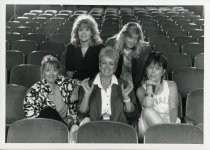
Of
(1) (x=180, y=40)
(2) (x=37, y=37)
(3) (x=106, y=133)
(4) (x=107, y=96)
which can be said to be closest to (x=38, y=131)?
(3) (x=106, y=133)

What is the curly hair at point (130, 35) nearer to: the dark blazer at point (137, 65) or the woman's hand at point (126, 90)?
the dark blazer at point (137, 65)

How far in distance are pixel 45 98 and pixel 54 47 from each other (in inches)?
38.4

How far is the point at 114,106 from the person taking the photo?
279 centimetres

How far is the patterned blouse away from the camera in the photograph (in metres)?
2.82

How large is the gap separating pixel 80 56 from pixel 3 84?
71 cm

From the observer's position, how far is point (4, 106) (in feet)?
9.02

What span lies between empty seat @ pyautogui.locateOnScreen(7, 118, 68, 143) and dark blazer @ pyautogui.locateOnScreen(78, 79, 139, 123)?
25cm

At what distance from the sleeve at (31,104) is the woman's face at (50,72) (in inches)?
4.9

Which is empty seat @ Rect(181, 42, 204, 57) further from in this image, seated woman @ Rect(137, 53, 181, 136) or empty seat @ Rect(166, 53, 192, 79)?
seated woman @ Rect(137, 53, 181, 136)

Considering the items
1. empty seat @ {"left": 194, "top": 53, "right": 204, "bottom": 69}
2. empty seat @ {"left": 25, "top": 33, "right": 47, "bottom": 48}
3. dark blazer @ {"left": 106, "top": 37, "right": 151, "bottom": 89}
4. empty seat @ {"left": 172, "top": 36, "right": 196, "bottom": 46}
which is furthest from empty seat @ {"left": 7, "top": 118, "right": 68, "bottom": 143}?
empty seat @ {"left": 172, "top": 36, "right": 196, "bottom": 46}

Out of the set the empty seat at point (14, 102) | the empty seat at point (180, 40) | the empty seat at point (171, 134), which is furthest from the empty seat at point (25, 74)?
the empty seat at point (180, 40)

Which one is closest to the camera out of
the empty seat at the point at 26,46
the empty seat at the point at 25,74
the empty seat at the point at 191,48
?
the empty seat at the point at 25,74

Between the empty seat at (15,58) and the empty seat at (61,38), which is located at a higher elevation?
the empty seat at (61,38)

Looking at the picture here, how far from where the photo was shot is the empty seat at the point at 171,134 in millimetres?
2555
